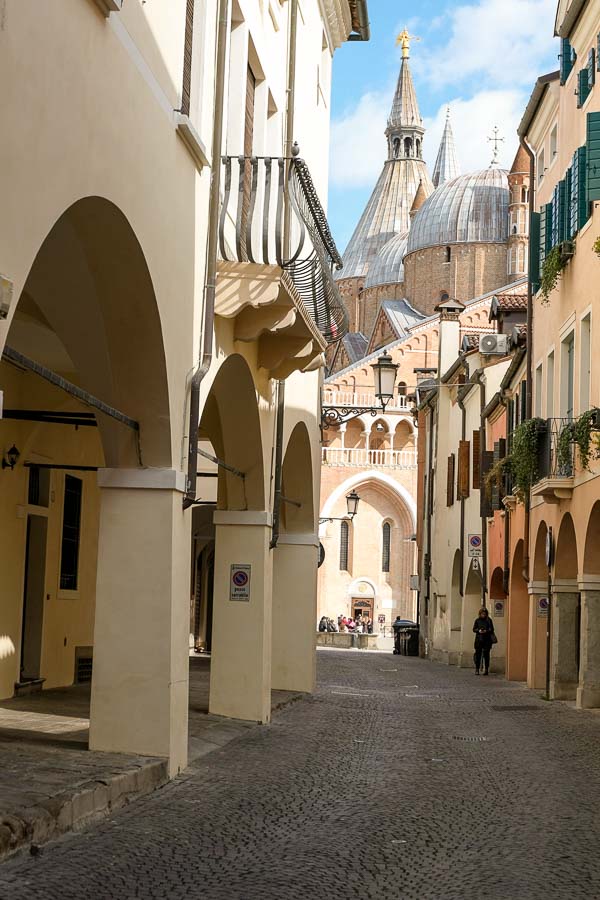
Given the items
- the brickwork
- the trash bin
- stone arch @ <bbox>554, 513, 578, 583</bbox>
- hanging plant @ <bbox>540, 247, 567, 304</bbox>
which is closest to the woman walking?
stone arch @ <bbox>554, 513, 578, 583</bbox>

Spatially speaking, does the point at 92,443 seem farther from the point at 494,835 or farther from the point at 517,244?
the point at 517,244

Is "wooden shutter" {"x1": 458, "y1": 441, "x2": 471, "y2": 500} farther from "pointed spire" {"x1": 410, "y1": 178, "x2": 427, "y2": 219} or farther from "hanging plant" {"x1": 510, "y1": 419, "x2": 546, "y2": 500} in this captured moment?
"pointed spire" {"x1": 410, "y1": 178, "x2": 427, "y2": 219}

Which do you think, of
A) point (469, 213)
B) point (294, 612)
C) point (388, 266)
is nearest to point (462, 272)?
point (469, 213)

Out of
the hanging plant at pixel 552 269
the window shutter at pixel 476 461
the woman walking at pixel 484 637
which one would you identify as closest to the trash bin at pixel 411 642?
the window shutter at pixel 476 461

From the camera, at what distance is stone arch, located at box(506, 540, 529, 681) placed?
A: 2839 centimetres

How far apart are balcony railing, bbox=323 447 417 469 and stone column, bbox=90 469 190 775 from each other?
77408 millimetres

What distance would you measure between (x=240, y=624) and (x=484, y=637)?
1601 cm

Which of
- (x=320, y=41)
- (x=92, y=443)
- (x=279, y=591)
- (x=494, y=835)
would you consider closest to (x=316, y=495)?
(x=279, y=591)

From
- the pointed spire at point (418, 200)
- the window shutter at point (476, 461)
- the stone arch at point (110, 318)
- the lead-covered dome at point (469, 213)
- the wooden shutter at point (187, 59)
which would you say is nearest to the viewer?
the stone arch at point (110, 318)

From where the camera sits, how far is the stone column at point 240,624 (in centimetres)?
1491

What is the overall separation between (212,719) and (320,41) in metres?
10.1

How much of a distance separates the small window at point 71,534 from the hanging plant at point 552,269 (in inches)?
321

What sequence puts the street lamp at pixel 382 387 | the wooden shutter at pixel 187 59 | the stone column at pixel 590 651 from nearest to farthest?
the wooden shutter at pixel 187 59 → the stone column at pixel 590 651 → the street lamp at pixel 382 387

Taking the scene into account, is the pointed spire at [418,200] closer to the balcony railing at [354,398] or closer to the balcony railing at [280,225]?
the balcony railing at [354,398]
